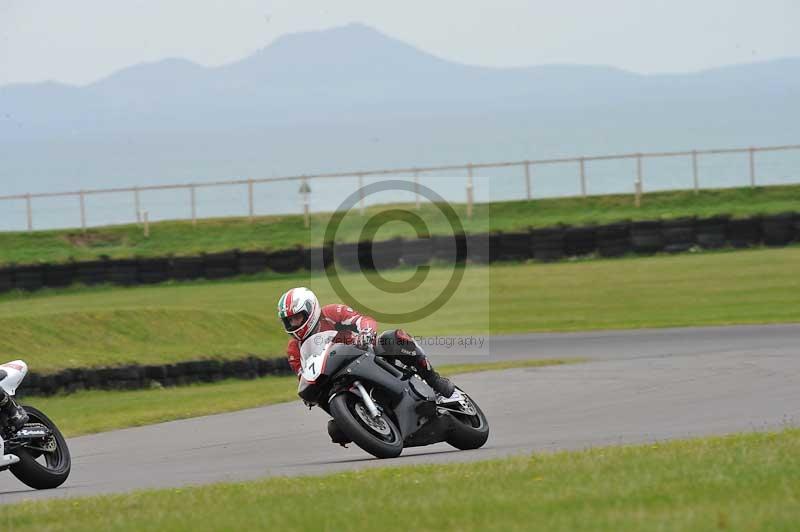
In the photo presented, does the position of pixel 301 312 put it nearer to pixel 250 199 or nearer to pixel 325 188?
pixel 250 199

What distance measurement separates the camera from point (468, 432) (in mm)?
11203

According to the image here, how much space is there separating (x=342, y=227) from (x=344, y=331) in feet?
102

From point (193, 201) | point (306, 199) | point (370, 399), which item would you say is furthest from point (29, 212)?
point (370, 399)

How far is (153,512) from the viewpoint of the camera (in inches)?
313

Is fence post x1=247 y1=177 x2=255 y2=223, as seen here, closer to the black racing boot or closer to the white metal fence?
the white metal fence

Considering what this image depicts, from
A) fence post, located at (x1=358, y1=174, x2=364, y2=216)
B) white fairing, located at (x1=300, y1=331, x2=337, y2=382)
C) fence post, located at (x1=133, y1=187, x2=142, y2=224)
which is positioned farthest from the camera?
fence post, located at (x1=133, y1=187, x2=142, y2=224)

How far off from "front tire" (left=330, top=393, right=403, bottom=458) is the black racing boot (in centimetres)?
224

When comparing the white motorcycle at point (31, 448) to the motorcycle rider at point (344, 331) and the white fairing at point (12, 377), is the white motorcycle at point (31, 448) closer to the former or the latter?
the white fairing at point (12, 377)

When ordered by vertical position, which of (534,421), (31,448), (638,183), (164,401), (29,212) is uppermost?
(638,183)

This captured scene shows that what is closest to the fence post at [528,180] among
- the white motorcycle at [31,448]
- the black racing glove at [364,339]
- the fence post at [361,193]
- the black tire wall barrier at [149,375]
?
the fence post at [361,193]

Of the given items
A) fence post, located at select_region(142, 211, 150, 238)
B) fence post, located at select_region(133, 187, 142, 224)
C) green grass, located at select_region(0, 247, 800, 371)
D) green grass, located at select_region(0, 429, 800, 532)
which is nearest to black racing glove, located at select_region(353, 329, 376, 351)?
green grass, located at select_region(0, 429, 800, 532)

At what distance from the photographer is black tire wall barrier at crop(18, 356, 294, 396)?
18031 millimetres

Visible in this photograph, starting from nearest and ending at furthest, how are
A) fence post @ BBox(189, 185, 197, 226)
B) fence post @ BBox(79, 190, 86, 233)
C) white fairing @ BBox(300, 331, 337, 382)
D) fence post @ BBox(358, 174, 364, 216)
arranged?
1. white fairing @ BBox(300, 331, 337, 382)
2. fence post @ BBox(358, 174, 364, 216)
3. fence post @ BBox(79, 190, 86, 233)
4. fence post @ BBox(189, 185, 197, 226)

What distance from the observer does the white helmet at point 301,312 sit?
10.7m
